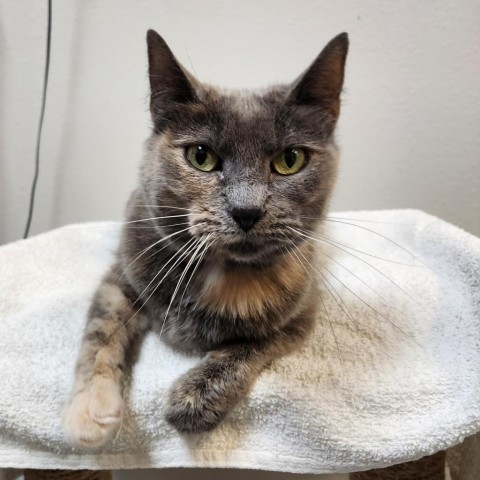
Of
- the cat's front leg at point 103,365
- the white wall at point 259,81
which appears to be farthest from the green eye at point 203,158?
the white wall at point 259,81

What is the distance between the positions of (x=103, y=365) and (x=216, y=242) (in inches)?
11.9

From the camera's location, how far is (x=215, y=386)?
72cm

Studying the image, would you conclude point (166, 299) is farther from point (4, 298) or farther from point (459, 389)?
point (459, 389)

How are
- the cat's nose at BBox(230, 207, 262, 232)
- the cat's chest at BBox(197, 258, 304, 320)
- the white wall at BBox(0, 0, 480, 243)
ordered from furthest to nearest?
the white wall at BBox(0, 0, 480, 243) < the cat's chest at BBox(197, 258, 304, 320) < the cat's nose at BBox(230, 207, 262, 232)

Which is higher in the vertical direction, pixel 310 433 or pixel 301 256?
pixel 301 256

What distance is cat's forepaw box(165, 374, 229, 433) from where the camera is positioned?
70 centimetres

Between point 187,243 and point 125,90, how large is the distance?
2.71ft

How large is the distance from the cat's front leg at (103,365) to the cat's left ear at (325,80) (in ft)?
1.69

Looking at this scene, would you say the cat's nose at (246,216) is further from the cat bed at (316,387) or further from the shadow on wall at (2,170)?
the shadow on wall at (2,170)

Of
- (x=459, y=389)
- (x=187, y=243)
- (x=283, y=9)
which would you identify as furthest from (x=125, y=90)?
(x=459, y=389)

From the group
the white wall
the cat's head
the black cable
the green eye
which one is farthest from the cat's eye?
the black cable

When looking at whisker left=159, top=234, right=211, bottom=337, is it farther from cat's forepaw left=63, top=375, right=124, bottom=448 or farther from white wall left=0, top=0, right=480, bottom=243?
white wall left=0, top=0, right=480, bottom=243

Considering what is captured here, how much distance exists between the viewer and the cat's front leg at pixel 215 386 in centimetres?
71

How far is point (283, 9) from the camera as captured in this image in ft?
4.13
